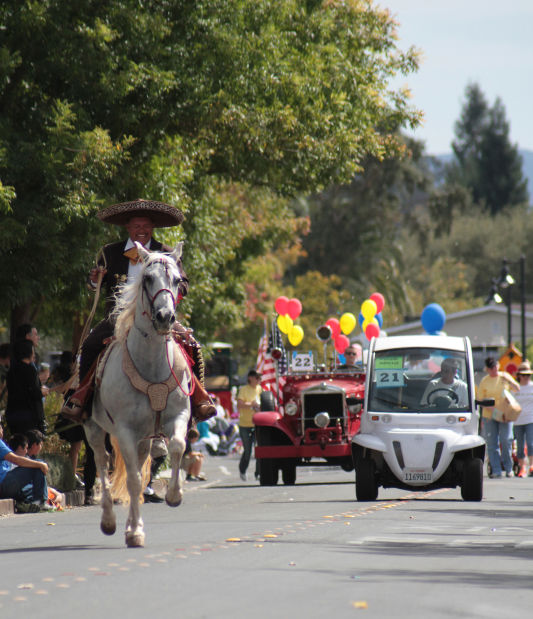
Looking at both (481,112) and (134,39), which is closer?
(134,39)

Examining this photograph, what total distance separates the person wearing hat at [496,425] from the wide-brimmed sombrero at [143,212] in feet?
42.7

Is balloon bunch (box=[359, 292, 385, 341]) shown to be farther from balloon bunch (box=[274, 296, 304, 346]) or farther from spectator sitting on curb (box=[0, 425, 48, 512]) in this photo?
spectator sitting on curb (box=[0, 425, 48, 512])

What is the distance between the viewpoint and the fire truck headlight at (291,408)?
22141 millimetres

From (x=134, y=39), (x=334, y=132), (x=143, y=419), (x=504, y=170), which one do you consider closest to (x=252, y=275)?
(x=334, y=132)

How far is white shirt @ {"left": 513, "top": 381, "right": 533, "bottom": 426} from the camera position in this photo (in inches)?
971

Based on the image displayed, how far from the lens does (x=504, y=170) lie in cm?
12031

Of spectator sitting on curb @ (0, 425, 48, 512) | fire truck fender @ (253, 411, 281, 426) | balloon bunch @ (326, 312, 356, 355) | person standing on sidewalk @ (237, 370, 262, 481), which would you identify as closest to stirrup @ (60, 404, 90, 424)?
spectator sitting on curb @ (0, 425, 48, 512)

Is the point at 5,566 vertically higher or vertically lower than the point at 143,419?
lower

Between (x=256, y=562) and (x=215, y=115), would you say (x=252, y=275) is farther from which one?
(x=256, y=562)

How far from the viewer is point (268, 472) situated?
2195cm

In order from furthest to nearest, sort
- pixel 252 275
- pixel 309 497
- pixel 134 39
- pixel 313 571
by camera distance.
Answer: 1. pixel 252 275
2. pixel 134 39
3. pixel 309 497
4. pixel 313 571

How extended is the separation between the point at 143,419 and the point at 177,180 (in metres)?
12.2

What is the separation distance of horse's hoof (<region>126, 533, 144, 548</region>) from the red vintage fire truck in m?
11.1

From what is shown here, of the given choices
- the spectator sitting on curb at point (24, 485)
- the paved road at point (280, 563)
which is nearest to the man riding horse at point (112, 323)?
the paved road at point (280, 563)
